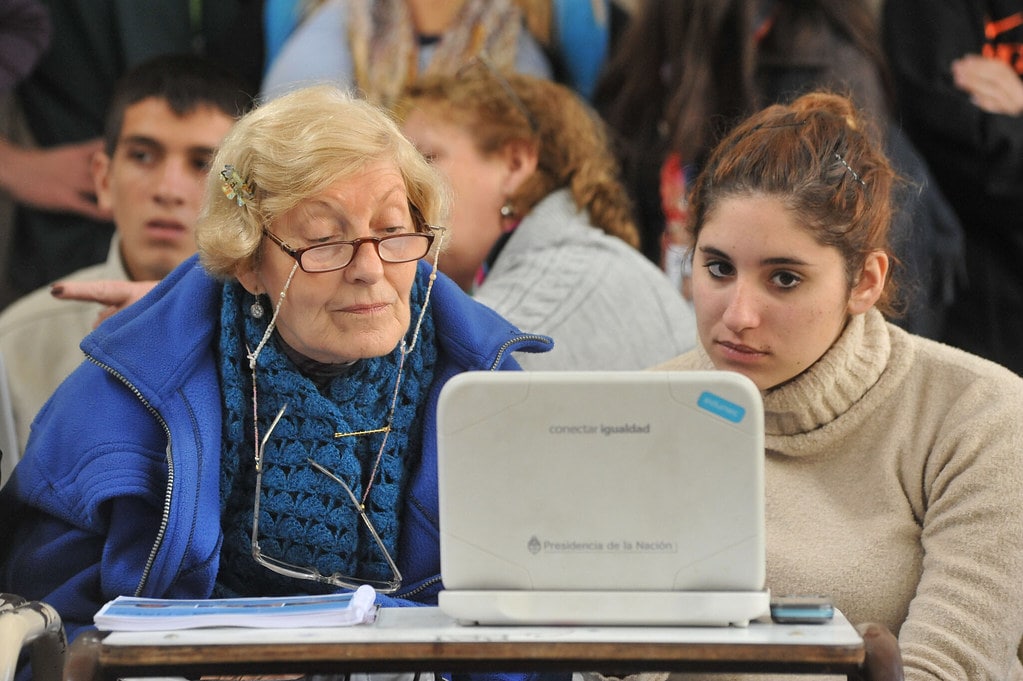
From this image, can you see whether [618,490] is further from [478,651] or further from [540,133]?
[540,133]

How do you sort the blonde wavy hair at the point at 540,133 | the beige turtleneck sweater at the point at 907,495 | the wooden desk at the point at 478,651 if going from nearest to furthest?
the wooden desk at the point at 478,651
the beige turtleneck sweater at the point at 907,495
the blonde wavy hair at the point at 540,133

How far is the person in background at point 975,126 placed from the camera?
342 cm

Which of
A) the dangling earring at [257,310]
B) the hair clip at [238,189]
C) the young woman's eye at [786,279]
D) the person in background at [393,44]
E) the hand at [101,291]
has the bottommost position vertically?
the hand at [101,291]

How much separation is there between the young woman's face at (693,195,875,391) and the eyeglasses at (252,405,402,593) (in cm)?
62

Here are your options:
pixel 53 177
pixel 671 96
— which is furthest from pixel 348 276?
pixel 53 177

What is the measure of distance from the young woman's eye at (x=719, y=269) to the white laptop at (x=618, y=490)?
2.32ft

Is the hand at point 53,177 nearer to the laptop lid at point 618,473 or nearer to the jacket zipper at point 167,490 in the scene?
the jacket zipper at point 167,490

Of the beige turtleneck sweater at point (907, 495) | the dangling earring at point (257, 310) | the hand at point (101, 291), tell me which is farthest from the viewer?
the hand at point (101, 291)

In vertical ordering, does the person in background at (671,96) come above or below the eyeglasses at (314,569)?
above

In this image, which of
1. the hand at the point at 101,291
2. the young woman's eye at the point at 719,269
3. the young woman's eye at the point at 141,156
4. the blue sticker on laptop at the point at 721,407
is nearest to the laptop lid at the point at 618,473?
the blue sticker on laptop at the point at 721,407

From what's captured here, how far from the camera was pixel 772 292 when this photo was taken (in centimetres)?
211

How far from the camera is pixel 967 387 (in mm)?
2068

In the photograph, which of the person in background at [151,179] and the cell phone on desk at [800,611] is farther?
the person in background at [151,179]

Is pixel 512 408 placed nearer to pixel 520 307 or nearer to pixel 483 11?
pixel 520 307
